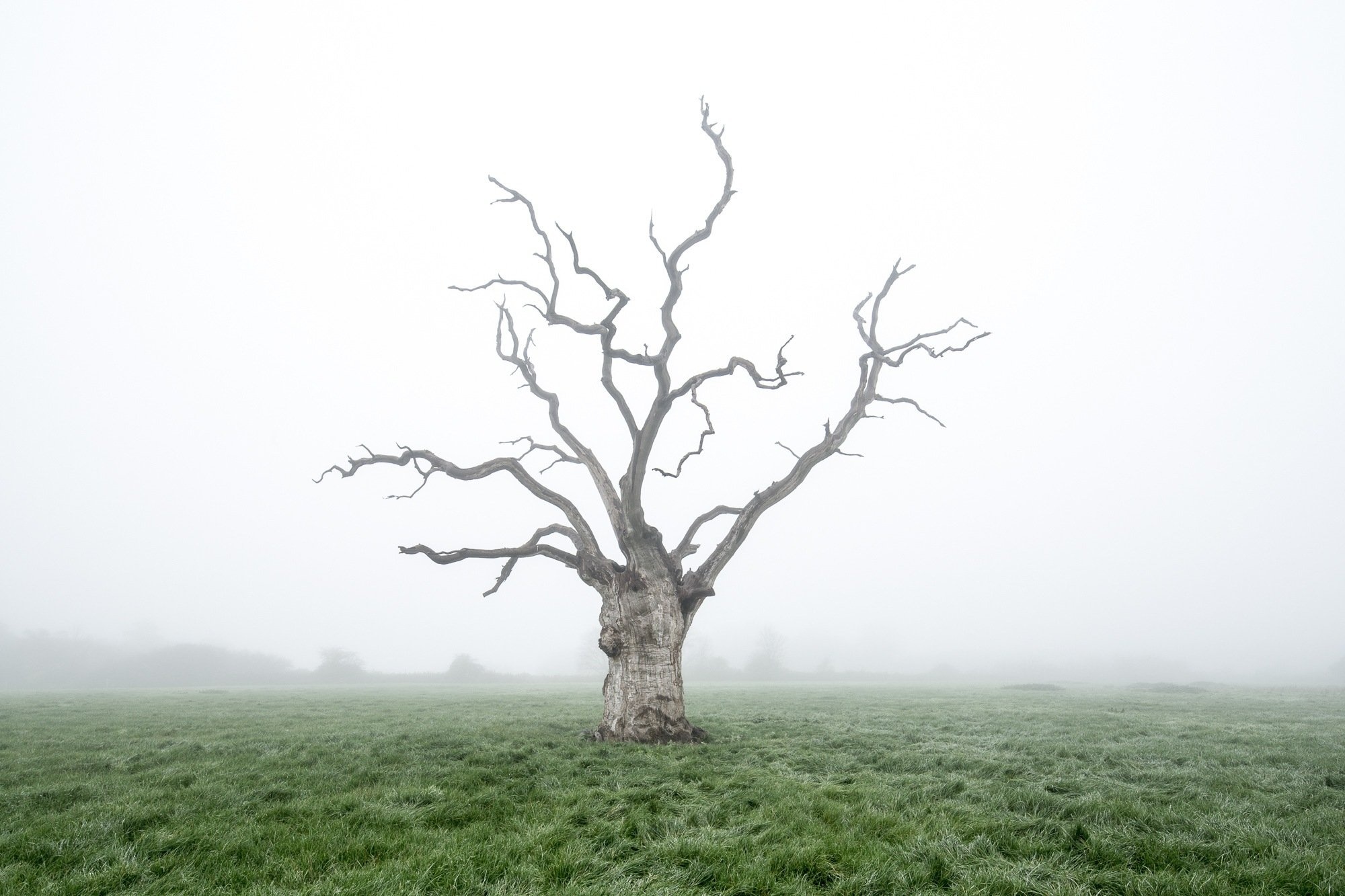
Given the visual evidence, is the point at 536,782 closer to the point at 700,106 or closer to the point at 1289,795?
the point at 1289,795

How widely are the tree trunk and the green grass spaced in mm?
969

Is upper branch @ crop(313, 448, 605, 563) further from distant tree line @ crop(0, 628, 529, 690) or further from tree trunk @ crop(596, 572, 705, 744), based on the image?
distant tree line @ crop(0, 628, 529, 690)

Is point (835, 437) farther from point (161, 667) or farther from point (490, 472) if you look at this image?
point (161, 667)

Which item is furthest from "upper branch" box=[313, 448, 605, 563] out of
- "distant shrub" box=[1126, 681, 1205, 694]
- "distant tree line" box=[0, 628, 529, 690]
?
"distant tree line" box=[0, 628, 529, 690]

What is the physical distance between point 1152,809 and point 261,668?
291ft

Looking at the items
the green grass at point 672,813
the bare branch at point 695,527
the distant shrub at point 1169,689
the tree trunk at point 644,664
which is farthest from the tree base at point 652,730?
the distant shrub at point 1169,689

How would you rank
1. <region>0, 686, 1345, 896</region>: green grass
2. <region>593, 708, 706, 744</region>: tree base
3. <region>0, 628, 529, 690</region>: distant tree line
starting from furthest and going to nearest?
<region>0, 628, 529, 690</region>: distant tree line, <region>593, 708, 706, 744</region>: tree base, <region>0, 686, 1345, 896</region>: green grass

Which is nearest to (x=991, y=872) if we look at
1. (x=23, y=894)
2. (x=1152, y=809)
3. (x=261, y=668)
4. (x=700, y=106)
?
(x=1152, y=809)

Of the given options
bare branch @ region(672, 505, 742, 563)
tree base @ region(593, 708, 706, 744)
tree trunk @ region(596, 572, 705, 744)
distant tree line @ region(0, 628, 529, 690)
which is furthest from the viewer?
distant tree line @ region(0, 628, 529, 690)

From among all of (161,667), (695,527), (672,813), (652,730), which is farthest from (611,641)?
(161,667)

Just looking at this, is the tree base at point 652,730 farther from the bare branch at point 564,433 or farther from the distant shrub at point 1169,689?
the distant shrub at point 1169,689

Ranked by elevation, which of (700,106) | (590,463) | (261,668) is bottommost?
(261,668)

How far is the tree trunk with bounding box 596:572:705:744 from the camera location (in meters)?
12.1

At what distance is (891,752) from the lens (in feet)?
34.8
